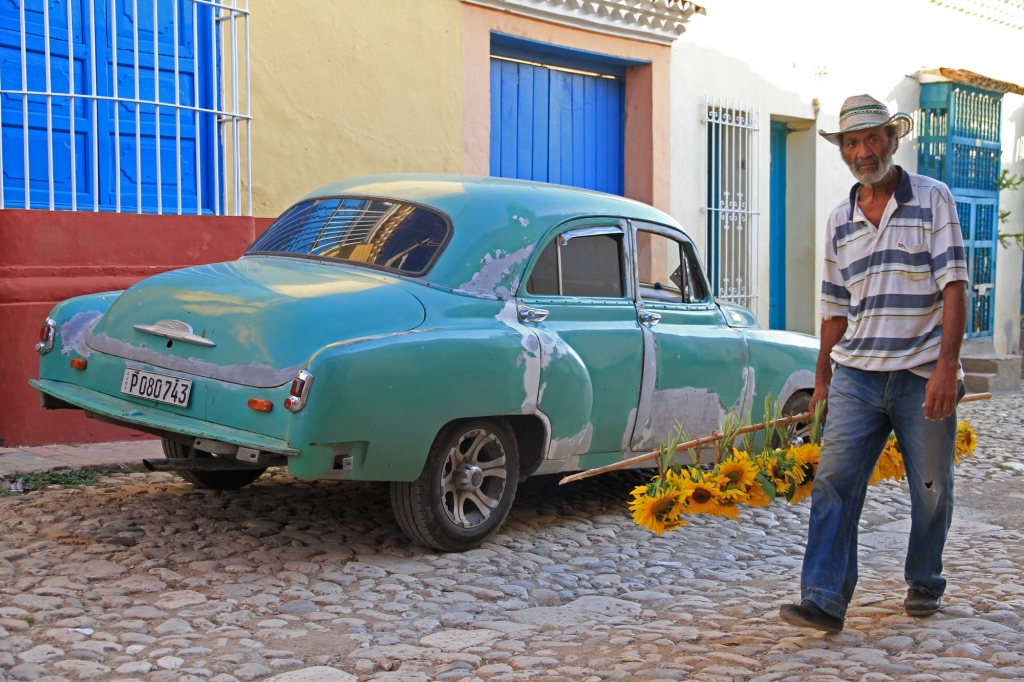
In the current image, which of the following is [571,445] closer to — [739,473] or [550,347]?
[550,347]

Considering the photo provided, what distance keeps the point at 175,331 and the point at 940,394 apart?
303cm

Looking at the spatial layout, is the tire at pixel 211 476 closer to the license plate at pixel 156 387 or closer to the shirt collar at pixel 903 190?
the license plate at pixel 156 387

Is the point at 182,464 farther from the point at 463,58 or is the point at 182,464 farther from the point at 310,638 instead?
the point at 463,58

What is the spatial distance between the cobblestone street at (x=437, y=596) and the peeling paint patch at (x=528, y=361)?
695mm

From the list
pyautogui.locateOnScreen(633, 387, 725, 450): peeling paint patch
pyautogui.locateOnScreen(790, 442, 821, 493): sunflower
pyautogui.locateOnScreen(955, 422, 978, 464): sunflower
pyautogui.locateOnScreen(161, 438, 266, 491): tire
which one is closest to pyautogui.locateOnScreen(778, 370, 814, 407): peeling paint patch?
pyautogui.locateOnScreen(633, 387, 725, 450): peeling paint patch

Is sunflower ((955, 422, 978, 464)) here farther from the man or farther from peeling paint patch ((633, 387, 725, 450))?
peeling paint patch ((633, 387, 725, 450))

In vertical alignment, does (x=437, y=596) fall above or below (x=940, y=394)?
below

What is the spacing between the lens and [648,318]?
19.1 feet

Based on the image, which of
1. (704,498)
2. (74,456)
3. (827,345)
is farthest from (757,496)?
(74,456)

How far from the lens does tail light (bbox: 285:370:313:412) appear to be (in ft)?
13.8

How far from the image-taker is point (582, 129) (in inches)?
442

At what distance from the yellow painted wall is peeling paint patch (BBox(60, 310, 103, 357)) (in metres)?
3.31

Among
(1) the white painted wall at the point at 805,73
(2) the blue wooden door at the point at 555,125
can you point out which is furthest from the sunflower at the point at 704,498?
(1) the white painted wall at the point at 805,73

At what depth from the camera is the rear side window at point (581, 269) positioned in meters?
5.44
